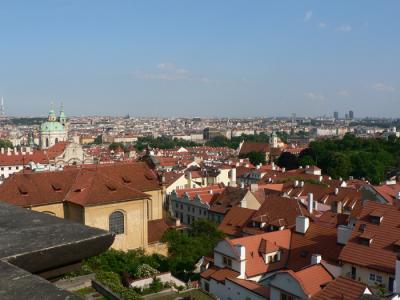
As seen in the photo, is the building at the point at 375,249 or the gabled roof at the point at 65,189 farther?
the gabled roof at the point at 65,189

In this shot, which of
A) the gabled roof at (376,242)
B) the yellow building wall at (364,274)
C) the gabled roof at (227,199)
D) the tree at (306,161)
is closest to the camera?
the yellow building wall at (364,274)

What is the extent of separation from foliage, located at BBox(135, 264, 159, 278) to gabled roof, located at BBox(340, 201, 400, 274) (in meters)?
11.2

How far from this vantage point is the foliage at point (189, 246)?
107ft

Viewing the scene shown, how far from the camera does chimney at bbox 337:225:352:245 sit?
28.0 m

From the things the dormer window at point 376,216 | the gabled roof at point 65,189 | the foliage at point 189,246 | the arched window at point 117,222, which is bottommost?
the foliage at point 189,246

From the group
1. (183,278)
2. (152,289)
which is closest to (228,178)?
(183,278)

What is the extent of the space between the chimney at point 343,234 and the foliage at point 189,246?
9.58 metres

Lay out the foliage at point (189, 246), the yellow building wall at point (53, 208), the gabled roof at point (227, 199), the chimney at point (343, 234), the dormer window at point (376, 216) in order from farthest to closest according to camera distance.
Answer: the gabled roof at point (227, 199), the foliage at point (189, 246), the yellow building wall at point (53, 208), the chimney at point (343, 234), the dormer window at point (376, 216)

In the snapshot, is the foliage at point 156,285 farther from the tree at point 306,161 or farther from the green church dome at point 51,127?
the green church dome at point 51,127

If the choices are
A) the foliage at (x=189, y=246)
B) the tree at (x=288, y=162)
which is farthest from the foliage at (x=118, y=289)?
the tree at (x=288, y=162)

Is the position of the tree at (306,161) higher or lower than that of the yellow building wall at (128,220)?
lower

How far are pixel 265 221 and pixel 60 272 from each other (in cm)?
3573

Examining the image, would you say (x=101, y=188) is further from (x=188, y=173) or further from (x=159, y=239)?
(x=188, y=173)

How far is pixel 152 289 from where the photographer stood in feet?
84.8
